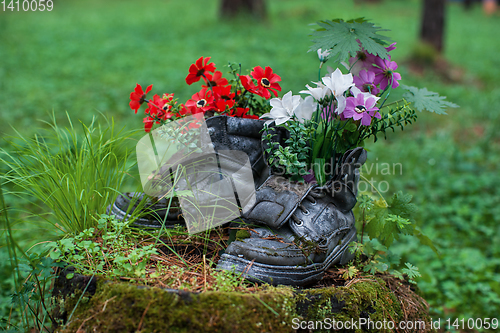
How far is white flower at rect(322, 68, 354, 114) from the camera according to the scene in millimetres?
1590

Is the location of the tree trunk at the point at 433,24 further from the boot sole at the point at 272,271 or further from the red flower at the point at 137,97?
the boot sole at the point at 272,271

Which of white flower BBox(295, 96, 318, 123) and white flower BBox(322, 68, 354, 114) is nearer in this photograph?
white flower BBox(322, 68, 354, 114)

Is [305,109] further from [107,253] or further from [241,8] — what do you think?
[241,8]

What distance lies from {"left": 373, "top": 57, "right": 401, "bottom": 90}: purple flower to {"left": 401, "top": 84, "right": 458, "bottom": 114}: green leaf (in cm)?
10

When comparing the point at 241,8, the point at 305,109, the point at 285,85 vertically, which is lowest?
the point at 285,85

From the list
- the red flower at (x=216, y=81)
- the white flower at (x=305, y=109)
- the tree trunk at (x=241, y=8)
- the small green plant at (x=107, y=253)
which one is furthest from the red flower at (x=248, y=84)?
the tree trunk at (x=241, y=8)

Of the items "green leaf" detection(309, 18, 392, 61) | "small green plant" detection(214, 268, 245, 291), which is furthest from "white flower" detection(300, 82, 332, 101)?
"small green plant" detection(214, 268, 245, 291)

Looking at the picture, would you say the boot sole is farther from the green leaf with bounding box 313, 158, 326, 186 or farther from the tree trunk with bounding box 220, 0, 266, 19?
the tree trunk with bounding box 220, 0, 266, 19

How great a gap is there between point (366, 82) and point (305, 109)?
329 millimetres

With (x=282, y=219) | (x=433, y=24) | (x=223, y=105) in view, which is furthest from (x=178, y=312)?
(x=433, y=24)

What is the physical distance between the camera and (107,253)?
158 cm

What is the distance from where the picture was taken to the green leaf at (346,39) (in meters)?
1.59

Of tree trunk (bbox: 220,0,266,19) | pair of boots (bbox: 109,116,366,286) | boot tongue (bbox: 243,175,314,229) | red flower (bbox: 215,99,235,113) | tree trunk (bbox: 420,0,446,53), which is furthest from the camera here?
tree trunk (bbox: 220,0,266,19)

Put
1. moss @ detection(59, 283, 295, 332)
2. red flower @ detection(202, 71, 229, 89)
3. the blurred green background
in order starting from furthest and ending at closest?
the blurred green background → red flower @ detection(202, 71, 229, 89) → moss @ detection(59, 283, 295, 332)
